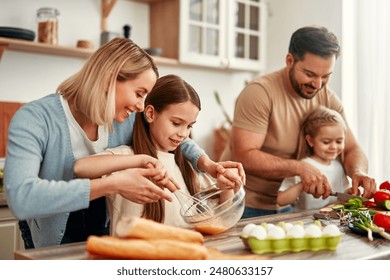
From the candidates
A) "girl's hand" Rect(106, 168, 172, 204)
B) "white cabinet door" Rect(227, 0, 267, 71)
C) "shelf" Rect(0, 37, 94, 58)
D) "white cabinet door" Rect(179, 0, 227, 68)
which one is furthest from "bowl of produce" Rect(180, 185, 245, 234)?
"white cabinet door" Rect(227, 0, 267, 71)

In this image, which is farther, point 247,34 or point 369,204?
point 247,34

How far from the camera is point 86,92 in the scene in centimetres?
123

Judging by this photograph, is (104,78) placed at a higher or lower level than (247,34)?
lower

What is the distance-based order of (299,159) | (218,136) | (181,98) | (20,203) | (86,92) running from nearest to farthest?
1. (20,203)
2. (86,92)
3. (181,98)
4. (299,159)
5. (218,136)

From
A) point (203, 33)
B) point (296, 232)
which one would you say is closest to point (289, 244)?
point (296, 232)

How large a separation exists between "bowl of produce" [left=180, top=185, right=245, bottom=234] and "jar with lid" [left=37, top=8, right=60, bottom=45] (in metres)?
1.27

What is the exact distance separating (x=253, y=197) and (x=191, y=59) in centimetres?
105

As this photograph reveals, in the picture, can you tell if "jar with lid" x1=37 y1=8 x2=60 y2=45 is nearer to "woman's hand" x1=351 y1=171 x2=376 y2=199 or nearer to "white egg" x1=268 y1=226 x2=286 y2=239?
"woman's hand" x1=351 y1=171 x2=376 y2=199

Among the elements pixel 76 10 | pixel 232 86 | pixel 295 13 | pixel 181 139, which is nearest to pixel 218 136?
pixel 232 86

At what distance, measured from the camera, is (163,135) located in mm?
1364

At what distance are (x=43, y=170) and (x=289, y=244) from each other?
534 mm

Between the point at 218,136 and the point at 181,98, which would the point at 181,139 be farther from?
the point at 218,136

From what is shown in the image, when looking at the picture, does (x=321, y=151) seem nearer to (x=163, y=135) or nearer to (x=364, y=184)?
(x=364, y=184)

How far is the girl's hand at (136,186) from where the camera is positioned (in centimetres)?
113
